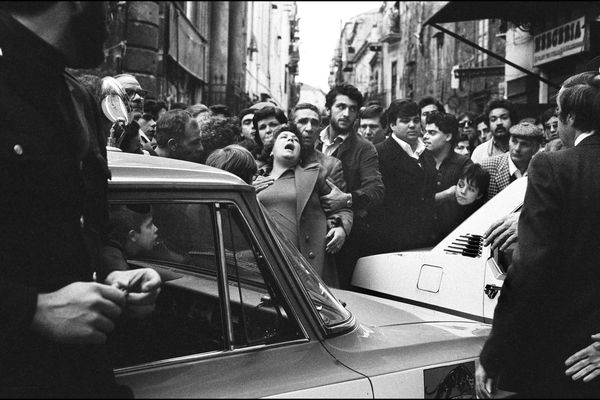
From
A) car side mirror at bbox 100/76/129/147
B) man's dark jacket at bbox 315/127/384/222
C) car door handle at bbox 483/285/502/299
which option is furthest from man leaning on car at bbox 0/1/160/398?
man's dark jacket at bbox 315/127/384/222

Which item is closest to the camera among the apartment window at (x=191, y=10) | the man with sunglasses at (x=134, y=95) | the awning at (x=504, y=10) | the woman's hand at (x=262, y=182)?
the woman's hand at (x=262, y=182)

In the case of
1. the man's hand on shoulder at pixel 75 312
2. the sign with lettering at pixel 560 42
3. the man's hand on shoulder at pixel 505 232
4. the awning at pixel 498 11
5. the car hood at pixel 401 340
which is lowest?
the car hood at pixel 401 340

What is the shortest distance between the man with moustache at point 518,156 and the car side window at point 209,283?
3433 mm

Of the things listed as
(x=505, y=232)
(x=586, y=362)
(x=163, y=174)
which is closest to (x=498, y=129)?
(x=505, y=232)

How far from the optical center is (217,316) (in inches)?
87.0

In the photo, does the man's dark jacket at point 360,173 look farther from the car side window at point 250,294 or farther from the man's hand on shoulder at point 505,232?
the car side window at point 250,294

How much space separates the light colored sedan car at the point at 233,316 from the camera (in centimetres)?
205

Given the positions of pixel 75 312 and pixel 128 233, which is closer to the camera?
pixel 75 312

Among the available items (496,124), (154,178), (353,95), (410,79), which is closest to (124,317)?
(154,178)

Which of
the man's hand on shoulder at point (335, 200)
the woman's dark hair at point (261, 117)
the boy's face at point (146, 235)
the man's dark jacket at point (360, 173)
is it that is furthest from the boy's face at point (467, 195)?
the boy's face at point (146, 235)

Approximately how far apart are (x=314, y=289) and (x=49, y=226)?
1032 mm

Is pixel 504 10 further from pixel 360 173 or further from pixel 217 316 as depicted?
pixel 217 316

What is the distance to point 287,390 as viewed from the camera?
6.47 feet

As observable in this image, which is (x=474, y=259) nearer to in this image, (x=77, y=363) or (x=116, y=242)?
(x=116, y=242)
